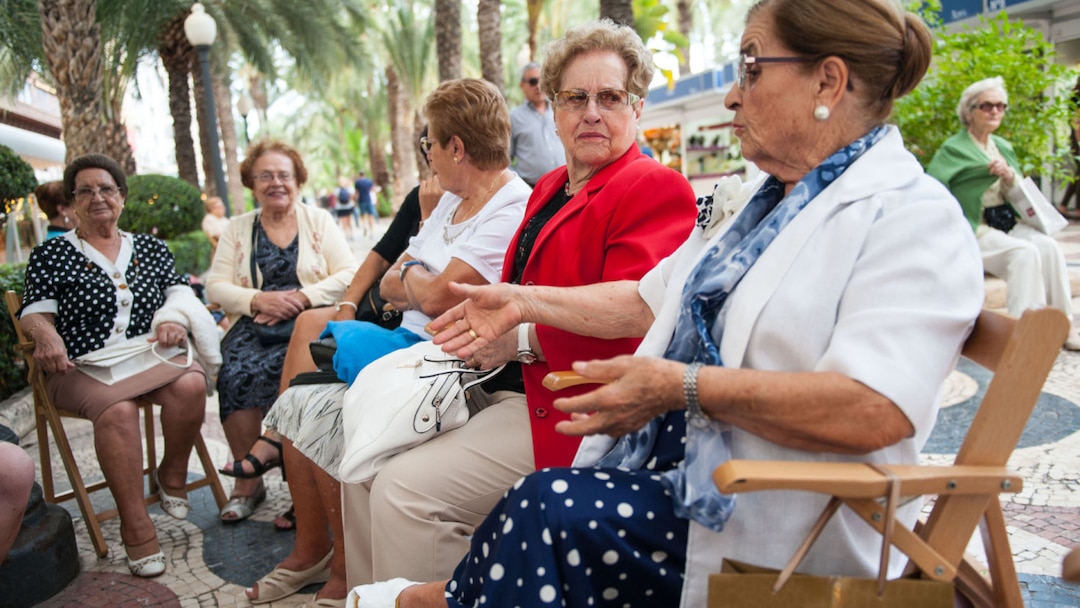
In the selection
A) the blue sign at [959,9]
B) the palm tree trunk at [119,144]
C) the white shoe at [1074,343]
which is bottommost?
the white shoe at [1074,343]

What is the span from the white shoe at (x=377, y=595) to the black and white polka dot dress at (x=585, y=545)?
32 centimetres

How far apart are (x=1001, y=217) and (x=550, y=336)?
202 inches

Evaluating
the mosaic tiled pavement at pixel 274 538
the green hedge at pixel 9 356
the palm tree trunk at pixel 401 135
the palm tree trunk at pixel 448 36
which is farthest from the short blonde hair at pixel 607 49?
the palm tree trunk at pixel 401 135

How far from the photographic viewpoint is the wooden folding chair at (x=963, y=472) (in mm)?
1276

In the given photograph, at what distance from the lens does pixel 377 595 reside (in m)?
1.82

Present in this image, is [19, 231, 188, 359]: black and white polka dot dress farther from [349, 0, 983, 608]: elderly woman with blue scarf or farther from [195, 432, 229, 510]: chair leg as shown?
[349, 0, 983, 608]: elderly woman with blue scarf

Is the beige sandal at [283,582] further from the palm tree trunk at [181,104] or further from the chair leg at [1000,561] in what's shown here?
the palm tree trunk at [181,104]

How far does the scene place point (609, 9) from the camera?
8133 millimetres

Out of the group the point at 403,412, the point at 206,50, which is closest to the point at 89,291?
the point at 403,412

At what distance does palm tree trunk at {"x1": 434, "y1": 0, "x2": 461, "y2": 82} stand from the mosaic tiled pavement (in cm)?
792

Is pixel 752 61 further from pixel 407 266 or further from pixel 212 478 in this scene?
pixel 212 478

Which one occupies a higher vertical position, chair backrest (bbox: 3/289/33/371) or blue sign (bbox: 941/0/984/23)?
blue sign (bbox: 941/0/984/23)

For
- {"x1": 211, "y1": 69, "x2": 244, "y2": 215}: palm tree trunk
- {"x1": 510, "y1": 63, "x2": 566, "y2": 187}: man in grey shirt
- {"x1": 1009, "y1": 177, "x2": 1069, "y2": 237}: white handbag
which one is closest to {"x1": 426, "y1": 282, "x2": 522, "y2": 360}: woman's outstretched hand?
{"x1": 510, "y1": 63, "x2": 566, "y2": 187}: man in grey shirt

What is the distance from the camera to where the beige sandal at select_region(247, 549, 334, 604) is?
9.27 ft
